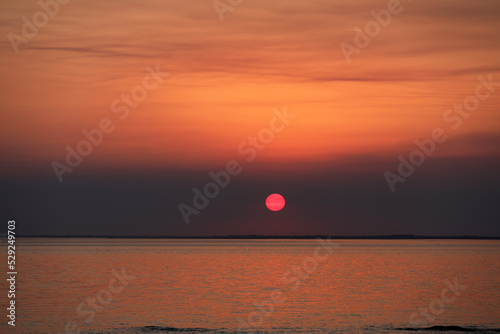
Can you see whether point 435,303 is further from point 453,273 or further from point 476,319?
point 453,273

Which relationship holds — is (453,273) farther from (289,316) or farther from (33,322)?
(33,322)

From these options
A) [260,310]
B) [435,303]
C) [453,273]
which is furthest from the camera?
[453,273]

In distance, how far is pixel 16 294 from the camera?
238 feet

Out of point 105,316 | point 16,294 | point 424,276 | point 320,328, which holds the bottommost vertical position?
point 320,328

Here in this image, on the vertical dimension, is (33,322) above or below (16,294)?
below

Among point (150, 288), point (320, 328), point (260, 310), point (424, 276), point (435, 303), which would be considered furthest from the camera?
point (424, 276)

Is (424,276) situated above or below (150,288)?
above

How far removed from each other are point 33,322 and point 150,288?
28.7m

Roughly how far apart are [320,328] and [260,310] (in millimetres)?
10531

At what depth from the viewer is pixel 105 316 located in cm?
5875

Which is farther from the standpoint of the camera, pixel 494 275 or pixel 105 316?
pixel 494 275

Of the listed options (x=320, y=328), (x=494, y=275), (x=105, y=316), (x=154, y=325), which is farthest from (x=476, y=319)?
(x=494, y=275)

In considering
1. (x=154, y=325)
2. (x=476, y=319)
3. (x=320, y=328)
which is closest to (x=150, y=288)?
(x=154, y=325)

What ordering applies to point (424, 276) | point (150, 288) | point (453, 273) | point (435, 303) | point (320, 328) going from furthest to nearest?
point (453, 273)
point (424, 276)
point (150, 288)
point (435, 303)
point (320, 328)
